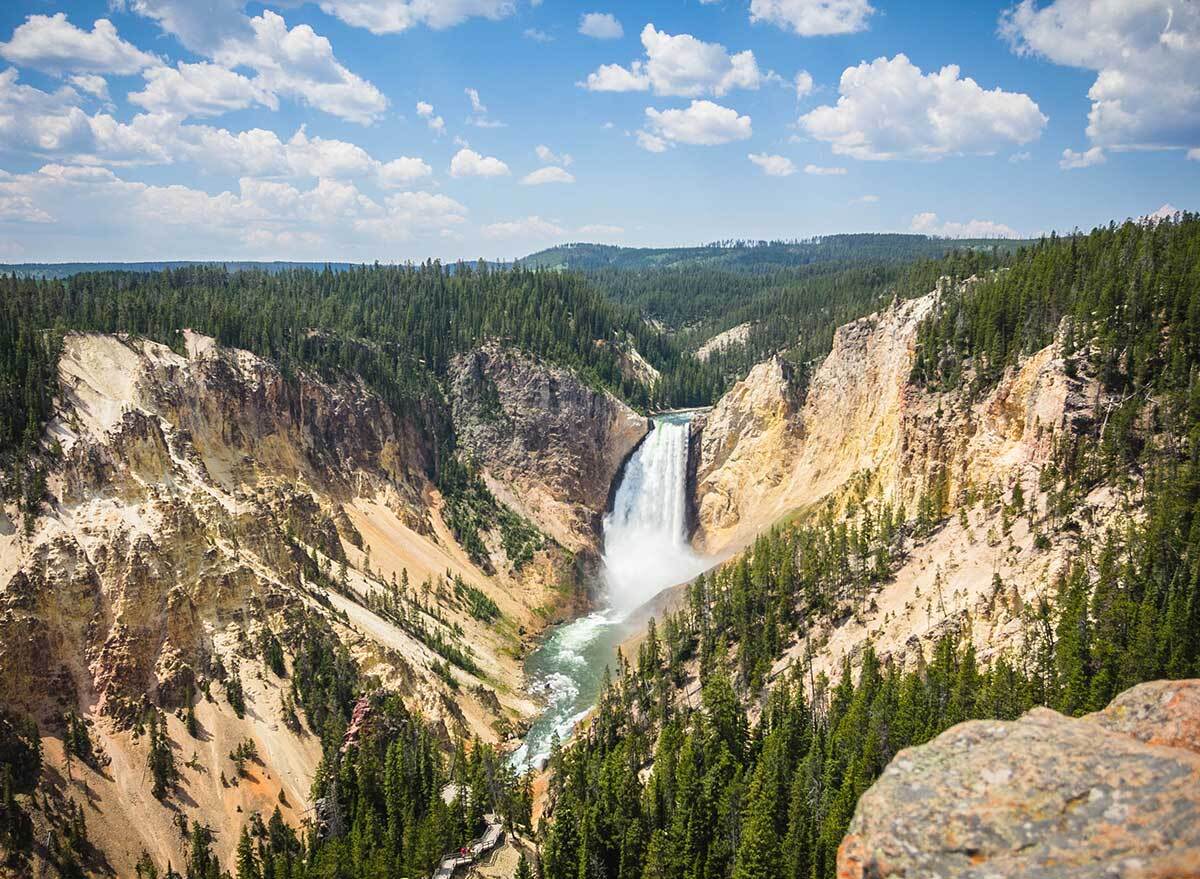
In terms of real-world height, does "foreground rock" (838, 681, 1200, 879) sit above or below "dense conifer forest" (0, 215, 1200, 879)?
above

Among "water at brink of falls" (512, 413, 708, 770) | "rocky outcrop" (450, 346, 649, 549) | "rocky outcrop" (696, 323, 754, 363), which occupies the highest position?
"rocky outcrop" (696, 323, 754, 363)

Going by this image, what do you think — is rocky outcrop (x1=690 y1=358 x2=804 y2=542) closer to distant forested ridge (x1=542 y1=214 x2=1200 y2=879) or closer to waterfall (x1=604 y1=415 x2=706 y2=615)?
waterfall (x1=604 y1=415 x2=706 y2=615)

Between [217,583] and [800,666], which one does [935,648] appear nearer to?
[800,666]

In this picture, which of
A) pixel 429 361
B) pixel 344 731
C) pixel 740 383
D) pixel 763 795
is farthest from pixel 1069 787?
pixel 429 361

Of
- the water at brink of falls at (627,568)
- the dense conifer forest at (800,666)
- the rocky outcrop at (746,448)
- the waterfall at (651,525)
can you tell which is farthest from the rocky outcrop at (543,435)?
the dense conifer forest at (800,666)

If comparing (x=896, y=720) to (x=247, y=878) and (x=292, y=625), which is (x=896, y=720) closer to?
(x=247, y=878)

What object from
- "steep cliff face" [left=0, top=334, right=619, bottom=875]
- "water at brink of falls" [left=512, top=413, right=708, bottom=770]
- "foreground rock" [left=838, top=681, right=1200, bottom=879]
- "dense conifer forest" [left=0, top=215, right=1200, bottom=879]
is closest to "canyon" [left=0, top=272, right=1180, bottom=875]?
"steep cliff face" [left=0, top=334, right=619, bottom=875]

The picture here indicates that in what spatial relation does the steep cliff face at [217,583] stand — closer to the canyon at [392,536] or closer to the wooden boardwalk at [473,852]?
the canyon at [392,536]
